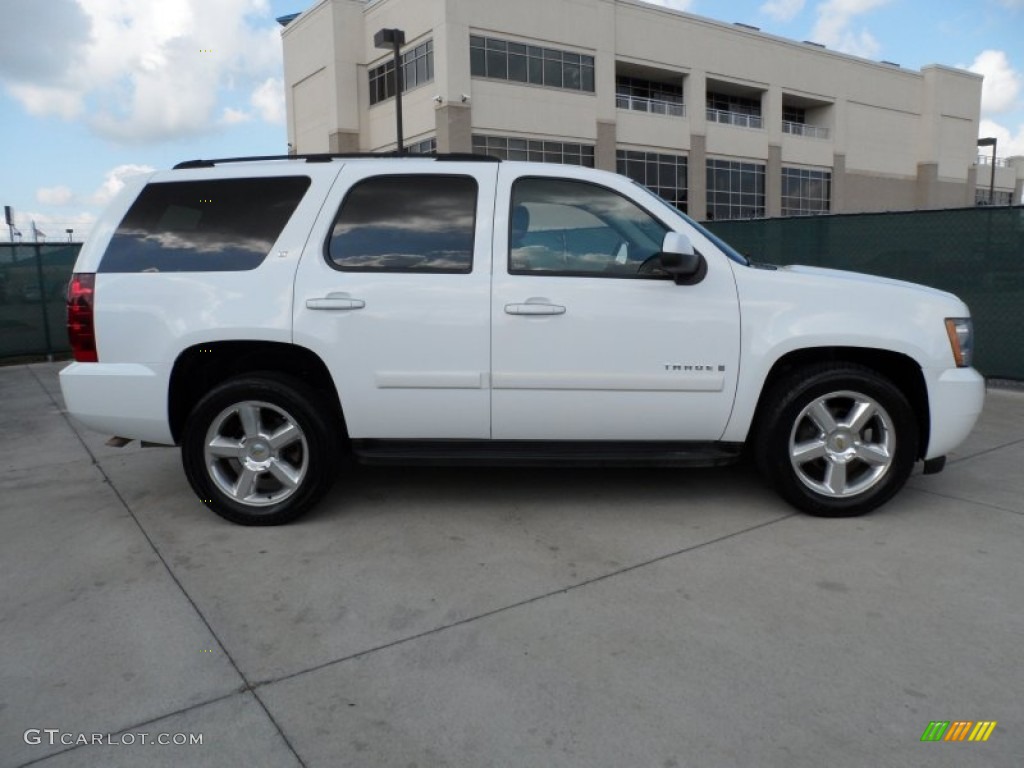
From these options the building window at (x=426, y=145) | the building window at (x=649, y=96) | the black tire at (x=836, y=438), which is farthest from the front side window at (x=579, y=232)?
the building window at (x=649, y=96)

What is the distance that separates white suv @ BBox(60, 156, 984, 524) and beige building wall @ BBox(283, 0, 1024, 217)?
99.3ft

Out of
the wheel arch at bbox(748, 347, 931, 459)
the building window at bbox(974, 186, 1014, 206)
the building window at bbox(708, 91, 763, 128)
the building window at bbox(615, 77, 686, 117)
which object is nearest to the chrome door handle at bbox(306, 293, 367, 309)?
the wheel arch at bbox(748, 347, 931, 459)

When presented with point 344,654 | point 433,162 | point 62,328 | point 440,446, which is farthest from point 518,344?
point 62,328

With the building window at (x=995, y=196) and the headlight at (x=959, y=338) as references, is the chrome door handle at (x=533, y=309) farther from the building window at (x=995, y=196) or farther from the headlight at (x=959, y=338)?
the building window at (x=995, y=196)

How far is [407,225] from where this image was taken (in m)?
4.14

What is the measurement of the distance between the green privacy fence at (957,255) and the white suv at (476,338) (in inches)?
180

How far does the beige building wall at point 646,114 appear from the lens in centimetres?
3484

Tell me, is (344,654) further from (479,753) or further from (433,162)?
(433,162)

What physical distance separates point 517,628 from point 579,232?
2.15m

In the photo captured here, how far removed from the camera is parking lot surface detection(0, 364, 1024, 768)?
2.40 meters

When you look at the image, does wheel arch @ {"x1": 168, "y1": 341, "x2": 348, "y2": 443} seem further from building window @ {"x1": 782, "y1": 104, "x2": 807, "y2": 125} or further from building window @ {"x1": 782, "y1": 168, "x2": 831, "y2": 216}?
building window @ {"x1": 782, "y1": 104, "x2": 807, "y2": 125}

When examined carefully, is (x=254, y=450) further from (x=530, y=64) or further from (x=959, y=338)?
(x=530, y=64)

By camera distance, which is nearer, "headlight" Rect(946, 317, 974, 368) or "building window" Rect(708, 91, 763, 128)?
"headlight" Rect(946, 317, 974, 368)

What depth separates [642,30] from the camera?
132 feet
